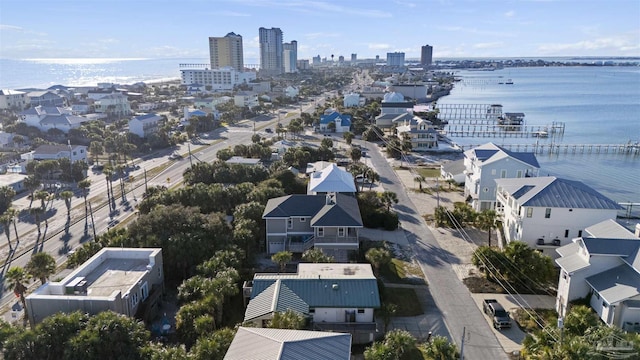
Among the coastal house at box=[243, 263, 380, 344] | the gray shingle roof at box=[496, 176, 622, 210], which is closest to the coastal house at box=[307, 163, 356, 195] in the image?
the gray shingle roof at box=[496, 176, 622, 210]

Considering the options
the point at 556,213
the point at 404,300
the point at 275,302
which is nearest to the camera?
the point at 275,302

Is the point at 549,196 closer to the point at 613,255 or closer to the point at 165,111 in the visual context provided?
the point at 613,255

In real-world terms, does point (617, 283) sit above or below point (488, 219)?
below

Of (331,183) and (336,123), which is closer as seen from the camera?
(331,183)

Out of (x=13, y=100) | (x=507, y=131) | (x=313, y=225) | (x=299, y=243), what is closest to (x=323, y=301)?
(x=313, y=225)

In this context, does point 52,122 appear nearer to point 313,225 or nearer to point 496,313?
point 313,225

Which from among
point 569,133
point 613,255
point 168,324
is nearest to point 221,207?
point 168,324
